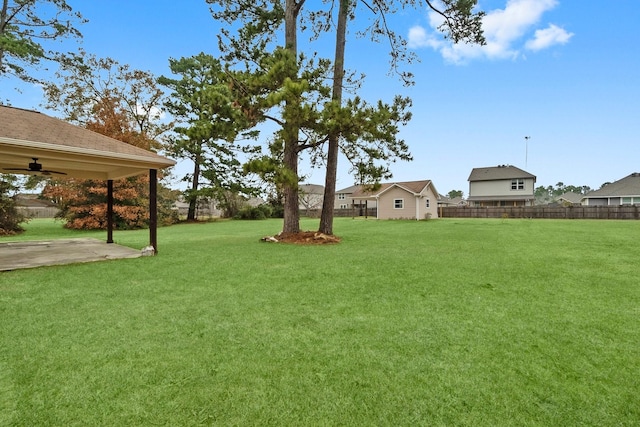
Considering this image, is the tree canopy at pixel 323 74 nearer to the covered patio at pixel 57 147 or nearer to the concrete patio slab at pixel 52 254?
the covered patio at pixel 57 147

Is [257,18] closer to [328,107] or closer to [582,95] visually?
[328,107]

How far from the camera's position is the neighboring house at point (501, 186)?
33.3 meters

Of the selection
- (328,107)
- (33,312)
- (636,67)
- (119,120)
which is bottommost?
(33,312)

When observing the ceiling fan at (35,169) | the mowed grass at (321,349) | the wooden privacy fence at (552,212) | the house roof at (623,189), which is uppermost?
the house roof at (623,189)

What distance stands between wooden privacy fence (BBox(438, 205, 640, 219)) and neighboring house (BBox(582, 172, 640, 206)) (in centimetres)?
916

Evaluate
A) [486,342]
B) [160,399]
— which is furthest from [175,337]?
[486,342]

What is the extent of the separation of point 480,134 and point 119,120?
72.8 ft

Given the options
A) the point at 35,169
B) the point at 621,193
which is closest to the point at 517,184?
the point at 621,193

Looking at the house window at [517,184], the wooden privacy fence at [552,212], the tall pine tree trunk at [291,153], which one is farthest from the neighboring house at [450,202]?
the tall pine tree trunk at [291,153]

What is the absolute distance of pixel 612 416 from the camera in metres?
1.74

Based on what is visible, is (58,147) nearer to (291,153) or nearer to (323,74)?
(291,153)

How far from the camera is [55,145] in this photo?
5.70 metres

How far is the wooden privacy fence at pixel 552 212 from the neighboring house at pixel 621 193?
9161 millimetres

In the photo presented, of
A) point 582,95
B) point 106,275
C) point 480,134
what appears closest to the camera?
point 106,275
